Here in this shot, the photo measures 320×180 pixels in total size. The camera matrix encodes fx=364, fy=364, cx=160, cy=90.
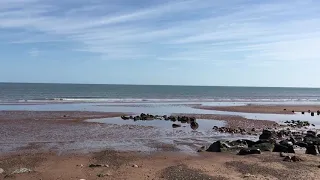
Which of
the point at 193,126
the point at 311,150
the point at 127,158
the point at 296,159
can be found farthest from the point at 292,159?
the point at 193,126

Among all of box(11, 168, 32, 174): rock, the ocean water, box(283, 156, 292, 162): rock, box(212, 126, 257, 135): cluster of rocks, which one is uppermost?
the ocean water

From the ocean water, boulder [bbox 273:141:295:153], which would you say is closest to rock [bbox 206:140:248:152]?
boulder [bbox 273:141:295:153]

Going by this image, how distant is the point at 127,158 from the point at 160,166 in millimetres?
Answer: 2302

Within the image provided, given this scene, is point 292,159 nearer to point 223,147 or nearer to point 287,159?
point 287,159

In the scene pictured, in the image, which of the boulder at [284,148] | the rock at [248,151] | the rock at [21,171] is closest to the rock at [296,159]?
the rock at [248,151]

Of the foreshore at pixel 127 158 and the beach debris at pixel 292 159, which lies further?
the beach debris at pixel 292 159

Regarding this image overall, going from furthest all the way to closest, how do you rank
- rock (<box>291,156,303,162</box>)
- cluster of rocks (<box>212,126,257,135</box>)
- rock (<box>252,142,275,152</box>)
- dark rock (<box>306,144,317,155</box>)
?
cluster of rocks (<box>212,126,257,135</box>), rock (<box>252,142,275,152</box>), dark rock (<box>306,144,317,155</box>), rock (<box>291,156,303,162</box>)

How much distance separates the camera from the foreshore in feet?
48.9

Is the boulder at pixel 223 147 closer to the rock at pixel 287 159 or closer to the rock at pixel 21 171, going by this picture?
the rock at pixel 287 159

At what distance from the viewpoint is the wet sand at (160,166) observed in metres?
14.6

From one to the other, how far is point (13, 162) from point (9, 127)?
45.5ft

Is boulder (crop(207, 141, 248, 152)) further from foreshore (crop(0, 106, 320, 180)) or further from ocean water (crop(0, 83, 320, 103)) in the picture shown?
ocean water (crop(0, 83, 320, 103))

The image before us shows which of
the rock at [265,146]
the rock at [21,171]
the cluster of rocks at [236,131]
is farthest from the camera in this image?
the cluster of rocks at [236,131]

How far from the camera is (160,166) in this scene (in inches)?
651
